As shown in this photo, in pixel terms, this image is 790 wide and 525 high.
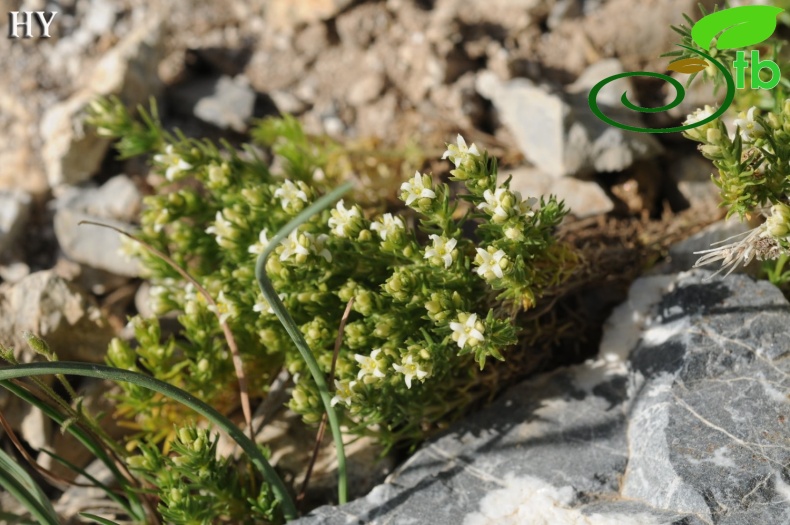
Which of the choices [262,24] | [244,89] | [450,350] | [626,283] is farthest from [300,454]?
[262,24]

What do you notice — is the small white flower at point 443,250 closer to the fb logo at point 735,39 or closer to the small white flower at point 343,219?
the small white flower at point 343,219

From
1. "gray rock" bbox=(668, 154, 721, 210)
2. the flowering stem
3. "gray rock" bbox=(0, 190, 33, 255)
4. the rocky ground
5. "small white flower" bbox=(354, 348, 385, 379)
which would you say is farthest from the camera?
"gray rock" bbox=(0, 190, 33, 255)

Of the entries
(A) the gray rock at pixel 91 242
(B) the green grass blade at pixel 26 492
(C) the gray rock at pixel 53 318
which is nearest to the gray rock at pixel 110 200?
(A) the gray rock at pixel 91 242

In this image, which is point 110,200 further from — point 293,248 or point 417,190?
point 417,190

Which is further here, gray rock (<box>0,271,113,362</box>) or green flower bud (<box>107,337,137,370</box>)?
gray rock (<box>0,271,113,362</box>)

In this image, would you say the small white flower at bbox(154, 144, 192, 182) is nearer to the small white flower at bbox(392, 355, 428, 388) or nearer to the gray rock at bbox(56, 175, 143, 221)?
the gray rock at bbox(56, 175, 143, 221)

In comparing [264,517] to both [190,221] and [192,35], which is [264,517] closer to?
[190,221]

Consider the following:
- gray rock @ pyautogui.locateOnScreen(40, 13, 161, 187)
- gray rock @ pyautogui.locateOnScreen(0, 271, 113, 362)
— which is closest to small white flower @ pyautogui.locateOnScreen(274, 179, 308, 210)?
gray rock @ pyautogui.locateOnScreen(0, 271, 113, 362)
